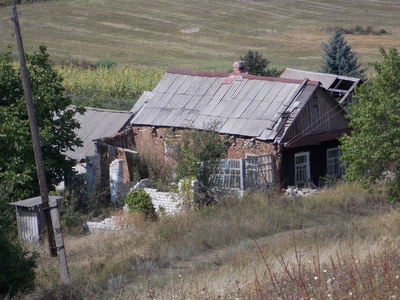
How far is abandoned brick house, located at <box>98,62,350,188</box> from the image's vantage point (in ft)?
66.6

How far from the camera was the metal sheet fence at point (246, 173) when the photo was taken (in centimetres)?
1888

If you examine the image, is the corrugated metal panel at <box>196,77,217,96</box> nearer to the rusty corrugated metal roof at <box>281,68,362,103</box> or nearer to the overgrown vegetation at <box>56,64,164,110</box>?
the rusty corrugated metal roof at <box>281,68,362,103</box>

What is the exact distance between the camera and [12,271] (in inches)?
393

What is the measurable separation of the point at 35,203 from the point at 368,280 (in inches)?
435

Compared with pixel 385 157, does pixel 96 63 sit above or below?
above

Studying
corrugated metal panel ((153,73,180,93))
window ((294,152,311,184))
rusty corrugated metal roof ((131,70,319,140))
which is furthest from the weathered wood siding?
corrugated metal panel ((153,73,180,93))

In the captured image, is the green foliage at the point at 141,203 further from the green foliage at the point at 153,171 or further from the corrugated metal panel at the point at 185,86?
the corrugated metal panel at the point at 185,86

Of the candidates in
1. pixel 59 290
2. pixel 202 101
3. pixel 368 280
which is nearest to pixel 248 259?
pixel 59 290

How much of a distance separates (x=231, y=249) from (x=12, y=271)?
447 centimetres

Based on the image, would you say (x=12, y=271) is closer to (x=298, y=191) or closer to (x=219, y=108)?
(x=298, y=191)

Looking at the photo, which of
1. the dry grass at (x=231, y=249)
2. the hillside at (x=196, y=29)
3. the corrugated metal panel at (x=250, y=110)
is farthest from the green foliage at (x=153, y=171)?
the hillside at (x=196, y=29)

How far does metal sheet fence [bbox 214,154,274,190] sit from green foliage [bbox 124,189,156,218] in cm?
242

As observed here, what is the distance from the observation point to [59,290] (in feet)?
32.2

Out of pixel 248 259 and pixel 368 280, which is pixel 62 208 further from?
pixel 368 280
